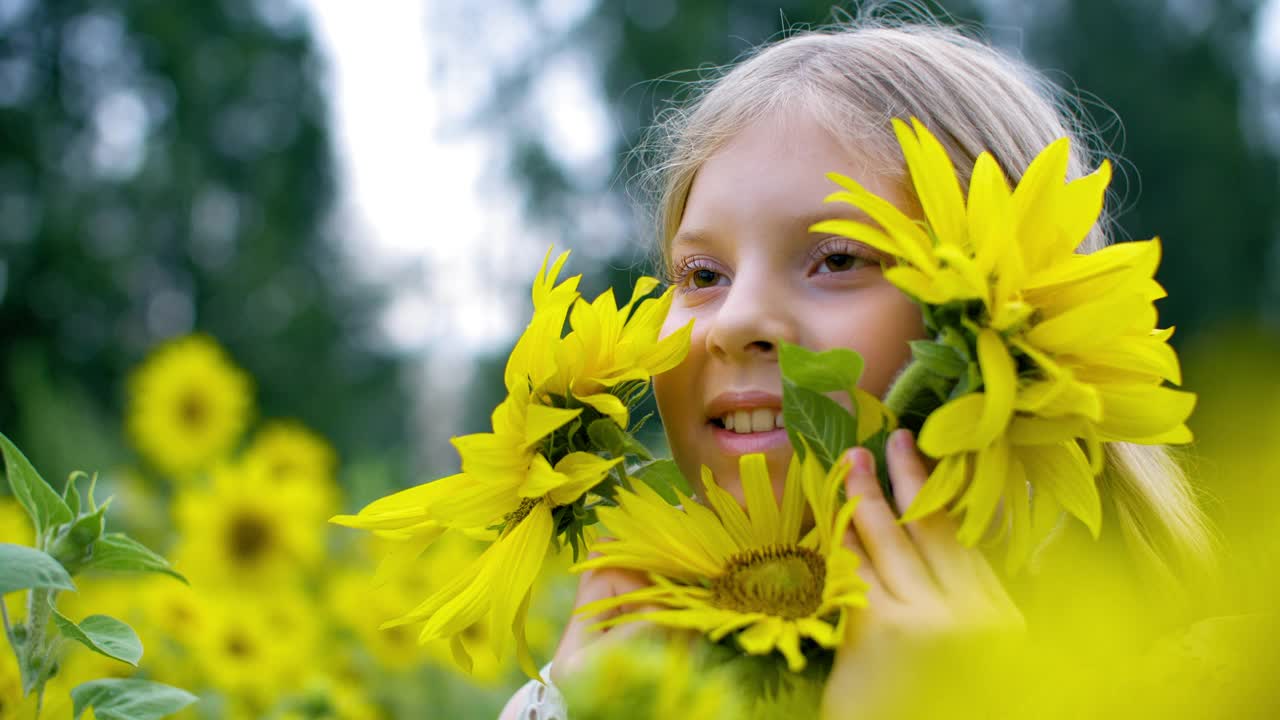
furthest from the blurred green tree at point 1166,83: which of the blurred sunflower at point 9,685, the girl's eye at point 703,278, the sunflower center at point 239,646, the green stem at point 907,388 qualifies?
the green stem at point 907,388

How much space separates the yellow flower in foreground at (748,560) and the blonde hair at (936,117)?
0.29 meters

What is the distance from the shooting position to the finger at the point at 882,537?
592mm

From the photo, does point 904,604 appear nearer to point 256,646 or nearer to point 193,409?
point 256,646

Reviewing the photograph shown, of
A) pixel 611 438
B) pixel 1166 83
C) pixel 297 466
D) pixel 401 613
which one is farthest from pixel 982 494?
pixel 1166 83

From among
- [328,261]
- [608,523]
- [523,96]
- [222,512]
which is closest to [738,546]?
[608,523]

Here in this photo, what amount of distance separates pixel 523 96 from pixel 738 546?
9.52 meters

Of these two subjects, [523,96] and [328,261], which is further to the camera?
[328,261]

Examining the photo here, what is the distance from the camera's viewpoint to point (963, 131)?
0.93 meters

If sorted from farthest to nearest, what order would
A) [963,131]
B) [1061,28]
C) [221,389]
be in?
[1061,28] → [221,389] → [963,131]

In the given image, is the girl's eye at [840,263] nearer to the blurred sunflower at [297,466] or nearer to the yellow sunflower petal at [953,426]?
the yellow sunflower petal at [953,426]

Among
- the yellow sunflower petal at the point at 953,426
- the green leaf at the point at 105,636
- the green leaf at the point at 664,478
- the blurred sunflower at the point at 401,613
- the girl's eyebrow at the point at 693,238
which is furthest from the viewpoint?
the blurred sunflower at the point at 401,613

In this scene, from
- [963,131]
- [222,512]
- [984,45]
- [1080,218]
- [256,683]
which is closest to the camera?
[1080,218]

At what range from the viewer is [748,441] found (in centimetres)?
82

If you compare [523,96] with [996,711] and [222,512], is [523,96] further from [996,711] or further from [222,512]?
[996,711]
